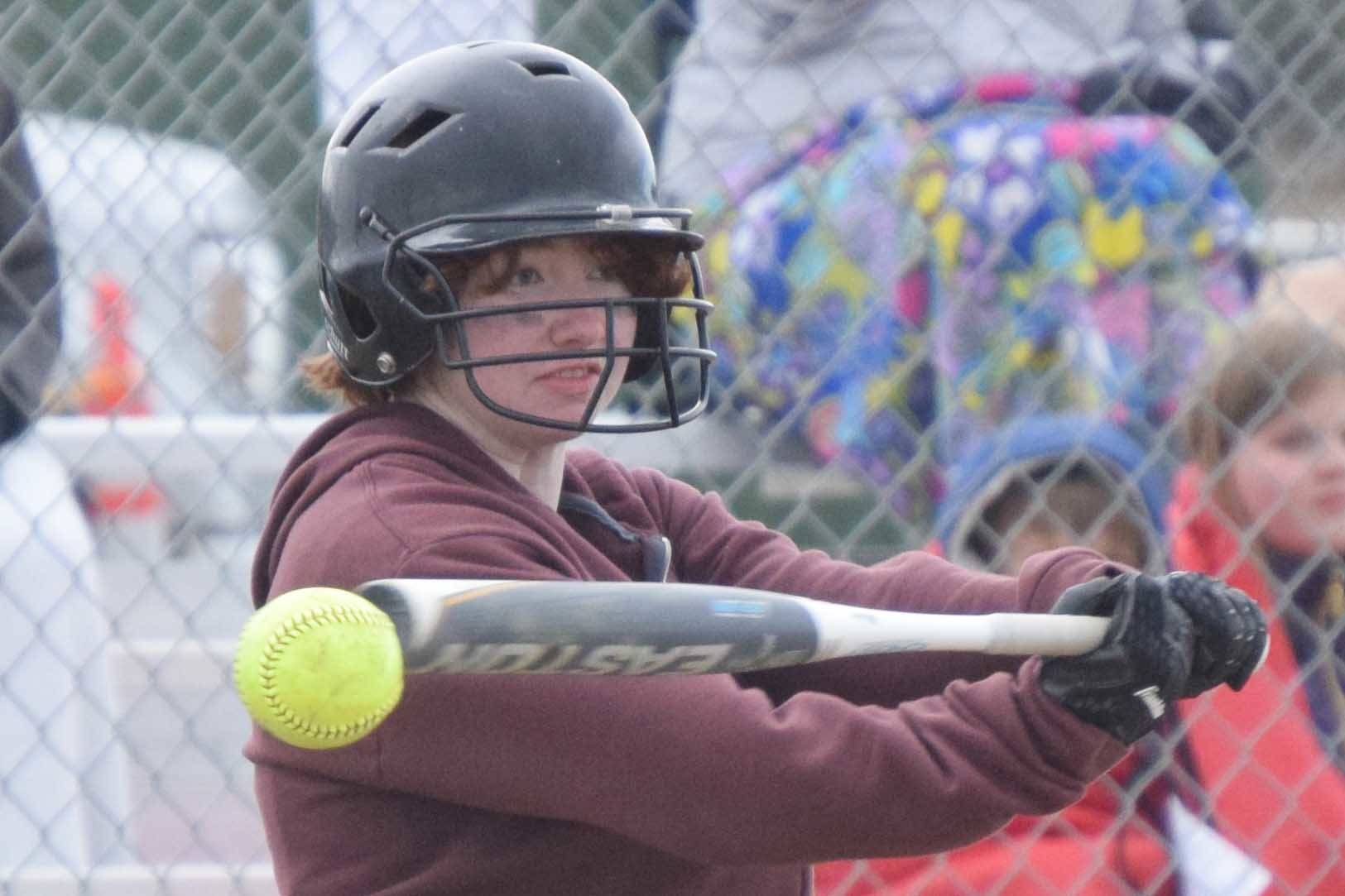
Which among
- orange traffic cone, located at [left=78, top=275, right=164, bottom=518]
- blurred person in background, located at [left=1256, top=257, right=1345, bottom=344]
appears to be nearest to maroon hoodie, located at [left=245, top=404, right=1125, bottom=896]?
blurred person in background, located at [left=1256, top=257, right=1345, bottom=344]

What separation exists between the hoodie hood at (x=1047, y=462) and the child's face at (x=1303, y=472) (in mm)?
145

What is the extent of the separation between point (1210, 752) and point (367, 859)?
1636 millimetres

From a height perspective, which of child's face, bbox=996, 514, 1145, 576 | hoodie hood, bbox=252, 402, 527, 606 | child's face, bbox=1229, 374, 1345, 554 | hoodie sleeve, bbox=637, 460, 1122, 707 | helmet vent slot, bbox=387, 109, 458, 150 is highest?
helmet vent slot, bbox=387, 109, 458, 150

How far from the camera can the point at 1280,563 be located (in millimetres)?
2848

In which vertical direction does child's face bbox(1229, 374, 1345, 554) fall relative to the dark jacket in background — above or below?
above

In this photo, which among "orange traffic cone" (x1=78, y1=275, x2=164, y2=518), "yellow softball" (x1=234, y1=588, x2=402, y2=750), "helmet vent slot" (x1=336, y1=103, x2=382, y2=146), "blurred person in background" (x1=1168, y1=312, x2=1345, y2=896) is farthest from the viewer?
"orange traffic cone" (x1=78, y1=275, x2=164, y2=518)

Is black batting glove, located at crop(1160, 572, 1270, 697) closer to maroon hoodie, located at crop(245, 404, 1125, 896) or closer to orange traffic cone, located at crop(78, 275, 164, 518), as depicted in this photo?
maroon hoodie, located at crop(245, 404, 1125, 896)

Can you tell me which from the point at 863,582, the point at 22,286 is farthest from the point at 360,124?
the point at 22,286

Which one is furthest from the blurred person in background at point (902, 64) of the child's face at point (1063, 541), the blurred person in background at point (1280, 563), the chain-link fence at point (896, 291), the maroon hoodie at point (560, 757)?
the maroon hoodie at point (560, 757)

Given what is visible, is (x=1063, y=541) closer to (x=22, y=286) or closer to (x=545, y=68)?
(x=545, y=68)

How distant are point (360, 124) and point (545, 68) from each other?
0.16 metres

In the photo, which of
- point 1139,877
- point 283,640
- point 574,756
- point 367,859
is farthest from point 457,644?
point 1139,877

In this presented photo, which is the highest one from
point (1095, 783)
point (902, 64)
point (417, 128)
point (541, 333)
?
point (417, 128)

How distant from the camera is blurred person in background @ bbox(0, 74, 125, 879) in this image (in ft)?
9.98
